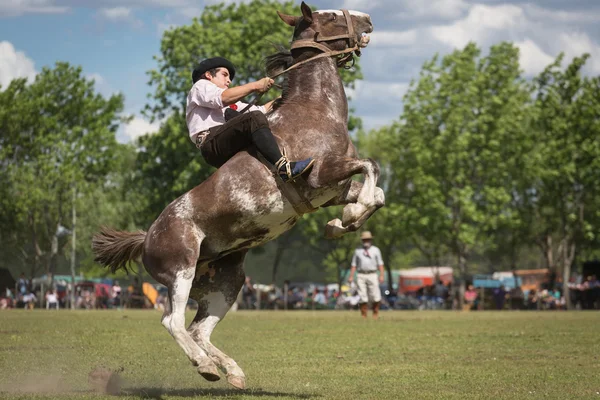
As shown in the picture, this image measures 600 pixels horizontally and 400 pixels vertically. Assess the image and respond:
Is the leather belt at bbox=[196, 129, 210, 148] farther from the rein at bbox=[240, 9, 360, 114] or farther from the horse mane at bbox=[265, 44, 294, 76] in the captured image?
the horse mane at bbox=[265, 44, 294, 76]

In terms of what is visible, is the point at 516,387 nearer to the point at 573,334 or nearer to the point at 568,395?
the point at 568,395

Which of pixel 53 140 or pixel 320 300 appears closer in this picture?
pixel 53 140

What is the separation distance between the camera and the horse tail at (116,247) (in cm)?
1041

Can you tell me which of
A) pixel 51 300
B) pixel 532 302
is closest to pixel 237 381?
pixel 51 300

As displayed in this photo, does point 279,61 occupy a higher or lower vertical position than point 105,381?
higher

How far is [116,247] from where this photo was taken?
10445 mm

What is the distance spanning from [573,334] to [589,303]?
3127 centimetres

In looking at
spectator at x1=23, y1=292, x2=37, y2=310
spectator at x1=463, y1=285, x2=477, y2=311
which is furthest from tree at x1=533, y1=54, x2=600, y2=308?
spectator at x1=23, y1=292, x2=37, y2=310

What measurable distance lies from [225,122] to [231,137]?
0.40m

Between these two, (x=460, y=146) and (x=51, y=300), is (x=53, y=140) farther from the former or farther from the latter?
(x=460, y=146)

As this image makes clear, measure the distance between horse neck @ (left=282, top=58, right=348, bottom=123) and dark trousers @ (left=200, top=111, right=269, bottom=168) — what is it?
50 centimetres

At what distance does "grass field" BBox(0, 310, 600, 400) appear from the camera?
938cm

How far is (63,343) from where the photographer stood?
1544cm

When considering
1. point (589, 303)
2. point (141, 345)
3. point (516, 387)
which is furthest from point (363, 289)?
point (589, 303)
